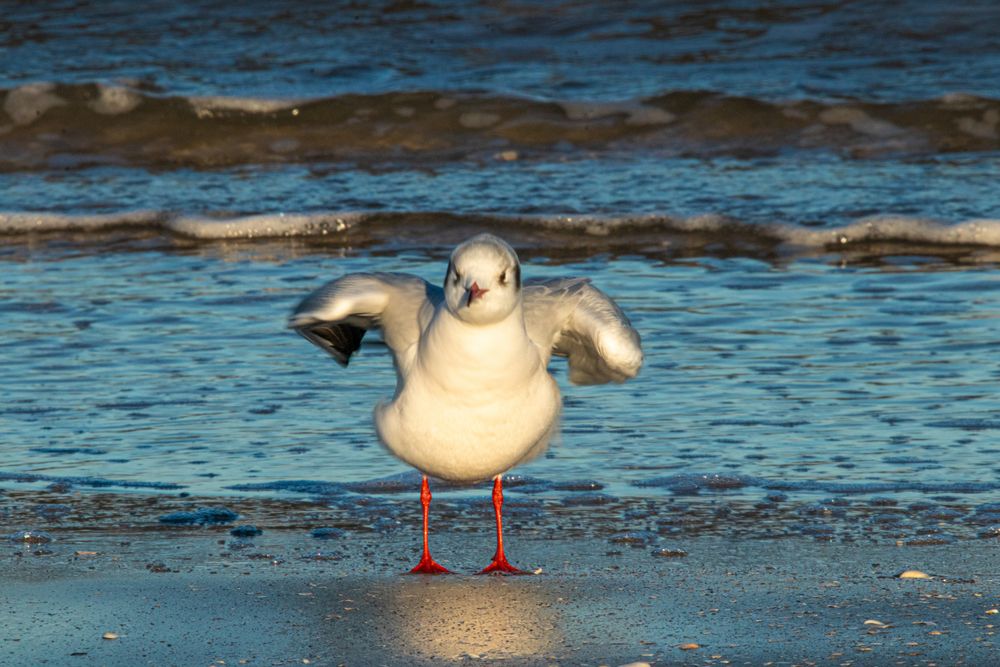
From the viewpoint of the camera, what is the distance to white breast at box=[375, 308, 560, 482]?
14.9ft

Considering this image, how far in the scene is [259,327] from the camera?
7367 mm

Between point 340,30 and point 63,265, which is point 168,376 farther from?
point 340,30

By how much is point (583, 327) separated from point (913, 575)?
121 centimetres

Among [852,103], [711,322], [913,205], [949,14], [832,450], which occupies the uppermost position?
[949,14]

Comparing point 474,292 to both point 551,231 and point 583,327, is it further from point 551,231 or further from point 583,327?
point 551,231

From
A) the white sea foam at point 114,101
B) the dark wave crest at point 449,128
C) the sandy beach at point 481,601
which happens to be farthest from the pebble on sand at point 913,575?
the white sea foam at point 114,101

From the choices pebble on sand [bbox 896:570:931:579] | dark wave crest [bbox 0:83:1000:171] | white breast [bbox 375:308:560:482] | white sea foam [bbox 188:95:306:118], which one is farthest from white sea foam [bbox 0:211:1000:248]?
pebble on sand [bbox 896:570:931:579]

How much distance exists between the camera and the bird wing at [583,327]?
4.88 m

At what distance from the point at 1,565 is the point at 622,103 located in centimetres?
929

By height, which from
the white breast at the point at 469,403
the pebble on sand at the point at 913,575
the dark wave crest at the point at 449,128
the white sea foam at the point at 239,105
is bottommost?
the pebble on sand at the point at 913,575

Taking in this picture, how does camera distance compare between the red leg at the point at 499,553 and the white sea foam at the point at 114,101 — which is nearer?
the red leg at the point at 499,553

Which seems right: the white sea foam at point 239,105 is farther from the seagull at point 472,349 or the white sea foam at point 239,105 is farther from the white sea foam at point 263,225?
the seagull at point 472,349

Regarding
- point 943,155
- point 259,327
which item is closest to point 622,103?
point 943,155

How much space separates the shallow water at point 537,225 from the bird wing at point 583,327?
416 mm
